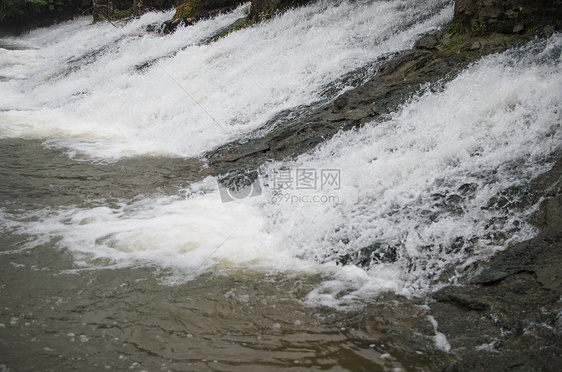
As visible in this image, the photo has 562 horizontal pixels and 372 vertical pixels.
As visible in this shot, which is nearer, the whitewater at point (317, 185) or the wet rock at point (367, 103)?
the whitewater at point (317, 185)

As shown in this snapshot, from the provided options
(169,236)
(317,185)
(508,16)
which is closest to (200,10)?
(508,16)

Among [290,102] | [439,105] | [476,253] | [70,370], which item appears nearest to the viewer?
[70,370]

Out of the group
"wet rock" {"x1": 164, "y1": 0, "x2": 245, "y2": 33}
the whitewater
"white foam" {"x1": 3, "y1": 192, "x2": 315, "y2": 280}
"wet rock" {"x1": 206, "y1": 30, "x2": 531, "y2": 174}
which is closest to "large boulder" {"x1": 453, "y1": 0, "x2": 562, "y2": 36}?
"wet rock" {"x1": 206, "y1": 30, "x2": 531, "y2": 174}

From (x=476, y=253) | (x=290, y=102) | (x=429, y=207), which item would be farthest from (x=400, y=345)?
(x=290, y=102)

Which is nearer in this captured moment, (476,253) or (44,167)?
(476,253)


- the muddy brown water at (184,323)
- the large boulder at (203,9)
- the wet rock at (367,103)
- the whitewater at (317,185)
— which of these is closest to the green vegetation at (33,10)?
the large boulder at (203,9)

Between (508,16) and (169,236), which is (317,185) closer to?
(169,236)

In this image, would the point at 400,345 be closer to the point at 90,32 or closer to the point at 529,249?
the point at 529,249

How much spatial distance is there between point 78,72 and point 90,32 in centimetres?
515

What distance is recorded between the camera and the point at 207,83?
25.8ft

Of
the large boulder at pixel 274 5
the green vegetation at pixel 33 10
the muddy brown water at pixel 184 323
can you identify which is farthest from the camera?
the green vegetation at pixel 33 10

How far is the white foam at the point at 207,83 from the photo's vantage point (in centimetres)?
661

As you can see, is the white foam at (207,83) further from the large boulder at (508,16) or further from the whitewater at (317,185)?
the large boulder at (508,16)

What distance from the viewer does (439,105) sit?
4.78 metres
